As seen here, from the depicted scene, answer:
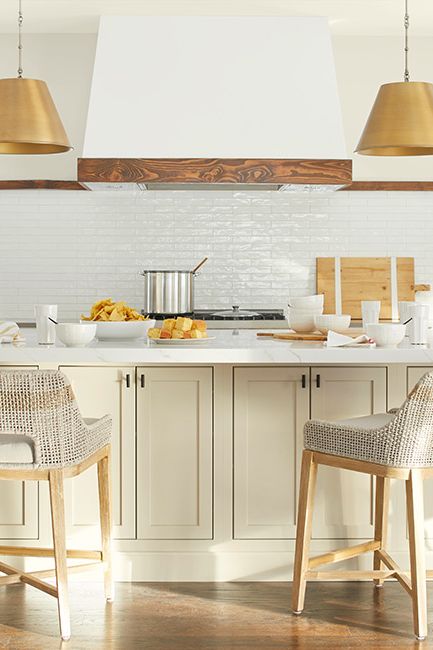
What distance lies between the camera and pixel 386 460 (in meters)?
3.25

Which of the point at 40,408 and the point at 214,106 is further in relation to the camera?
the point at 214,106

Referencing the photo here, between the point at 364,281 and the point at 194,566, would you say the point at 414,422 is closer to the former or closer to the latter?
the point at 194,566

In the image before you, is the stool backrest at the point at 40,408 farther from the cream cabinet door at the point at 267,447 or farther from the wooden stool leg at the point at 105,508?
the cream cabinet door at the point at 267,447

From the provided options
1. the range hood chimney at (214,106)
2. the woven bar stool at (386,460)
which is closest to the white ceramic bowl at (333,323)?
the woven bar stool at (386,460)

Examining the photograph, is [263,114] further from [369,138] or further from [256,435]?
[256,435]

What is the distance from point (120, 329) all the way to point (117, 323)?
0.03m

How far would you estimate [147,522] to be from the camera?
3936 mm

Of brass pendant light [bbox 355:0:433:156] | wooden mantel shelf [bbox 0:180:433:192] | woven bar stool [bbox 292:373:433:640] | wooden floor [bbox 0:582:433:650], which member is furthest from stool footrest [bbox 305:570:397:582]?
wooden mantel shelf [bbox 0:180:433:192]

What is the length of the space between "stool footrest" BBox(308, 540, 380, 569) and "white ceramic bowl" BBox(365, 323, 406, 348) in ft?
2.67

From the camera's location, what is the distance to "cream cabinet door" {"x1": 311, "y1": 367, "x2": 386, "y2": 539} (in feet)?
12.9

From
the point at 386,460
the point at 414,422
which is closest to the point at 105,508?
the point at 386,460

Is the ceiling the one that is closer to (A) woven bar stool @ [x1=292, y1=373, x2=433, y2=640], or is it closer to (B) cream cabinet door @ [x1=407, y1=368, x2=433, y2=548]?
(B) cream cabinet door @ [x1=407, y1=368, x2=433, y2=548]

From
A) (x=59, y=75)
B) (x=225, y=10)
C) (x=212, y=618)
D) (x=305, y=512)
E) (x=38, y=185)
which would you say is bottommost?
(x=212, y=618)

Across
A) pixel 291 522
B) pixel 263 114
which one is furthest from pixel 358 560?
pixel 263 114
